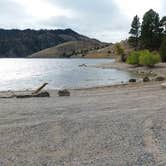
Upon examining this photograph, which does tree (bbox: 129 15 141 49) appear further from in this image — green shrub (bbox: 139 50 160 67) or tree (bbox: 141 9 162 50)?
green shrub (bbox: 139 50 160 67)

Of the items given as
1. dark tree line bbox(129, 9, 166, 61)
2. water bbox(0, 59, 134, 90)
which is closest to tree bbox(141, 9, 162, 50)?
dark tree line bbox(129, 9, 166, 61)

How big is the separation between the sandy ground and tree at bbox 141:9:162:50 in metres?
108

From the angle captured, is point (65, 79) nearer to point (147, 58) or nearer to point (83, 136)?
point (147, 58)

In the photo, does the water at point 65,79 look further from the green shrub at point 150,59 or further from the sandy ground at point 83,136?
the sandy ground at point 83,136

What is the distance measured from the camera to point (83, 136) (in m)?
14.9

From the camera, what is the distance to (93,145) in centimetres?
1348

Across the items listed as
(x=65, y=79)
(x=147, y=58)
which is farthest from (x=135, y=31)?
(x=65, y=79)

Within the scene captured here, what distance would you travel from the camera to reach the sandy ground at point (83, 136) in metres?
11.9

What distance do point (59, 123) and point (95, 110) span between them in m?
4.41

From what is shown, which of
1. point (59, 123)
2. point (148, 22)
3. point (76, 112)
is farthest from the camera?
point (148, 22)

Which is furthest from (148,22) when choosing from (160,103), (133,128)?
(133,128)

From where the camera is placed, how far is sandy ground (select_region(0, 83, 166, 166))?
11891 mm

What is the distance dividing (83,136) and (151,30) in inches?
4629

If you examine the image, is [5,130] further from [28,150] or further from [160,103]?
[160,103]
